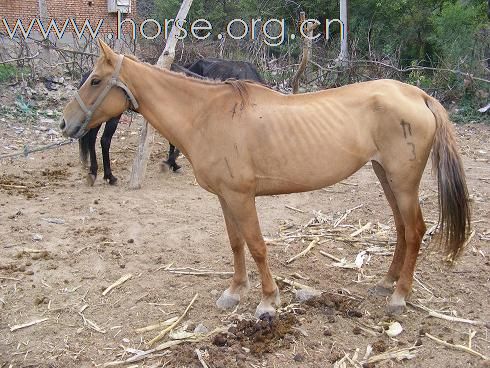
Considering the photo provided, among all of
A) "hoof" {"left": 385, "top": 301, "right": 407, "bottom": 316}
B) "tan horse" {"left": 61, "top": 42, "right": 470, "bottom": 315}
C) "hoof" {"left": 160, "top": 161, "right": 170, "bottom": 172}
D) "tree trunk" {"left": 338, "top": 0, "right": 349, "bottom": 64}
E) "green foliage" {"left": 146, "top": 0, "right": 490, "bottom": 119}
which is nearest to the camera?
"tan horse" {"left": 61, "top": 42, "right": 470, "bottom": 315}

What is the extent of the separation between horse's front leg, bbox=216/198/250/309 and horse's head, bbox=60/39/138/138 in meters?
1.01

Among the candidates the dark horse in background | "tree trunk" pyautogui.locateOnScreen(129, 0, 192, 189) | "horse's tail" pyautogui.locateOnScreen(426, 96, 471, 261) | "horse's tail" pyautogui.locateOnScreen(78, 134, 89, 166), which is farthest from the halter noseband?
"horse's tail" pyautogui.locateOnScreen(78, 134, 89, 166)

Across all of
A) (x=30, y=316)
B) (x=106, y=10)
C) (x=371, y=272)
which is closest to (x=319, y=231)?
(x=371, y=272)

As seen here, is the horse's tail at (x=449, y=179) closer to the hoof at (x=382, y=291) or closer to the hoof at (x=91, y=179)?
the hoof at (x=382, y=291)

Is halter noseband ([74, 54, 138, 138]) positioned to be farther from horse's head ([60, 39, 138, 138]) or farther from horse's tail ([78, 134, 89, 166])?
horse's tail ([78, 134, 89, 166])

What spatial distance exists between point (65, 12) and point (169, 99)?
18.0 metres

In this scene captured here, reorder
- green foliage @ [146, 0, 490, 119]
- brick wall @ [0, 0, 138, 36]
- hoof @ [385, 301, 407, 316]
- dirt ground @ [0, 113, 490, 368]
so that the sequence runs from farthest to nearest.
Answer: brick wall @ [0, 0, 138, 36], green foliage @ [146, 0, 490, 119], hoof @ [385, 301, 407, 316], dirt ground @ [0, 113, 490, 368]

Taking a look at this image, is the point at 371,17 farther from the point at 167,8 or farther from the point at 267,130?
the point at 267,130

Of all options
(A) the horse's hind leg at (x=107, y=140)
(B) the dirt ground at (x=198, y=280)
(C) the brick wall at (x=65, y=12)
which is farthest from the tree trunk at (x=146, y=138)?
(C) the brick wall at (x=65, y=12)

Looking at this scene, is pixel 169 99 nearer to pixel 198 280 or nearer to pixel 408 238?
pixel 198 280

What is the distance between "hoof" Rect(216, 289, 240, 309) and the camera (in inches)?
142

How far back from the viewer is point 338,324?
10.9 feet

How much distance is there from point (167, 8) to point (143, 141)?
60.9ft

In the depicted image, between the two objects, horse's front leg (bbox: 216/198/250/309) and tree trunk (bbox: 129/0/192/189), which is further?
tree trunk (bbox: 129/0/192/189)
